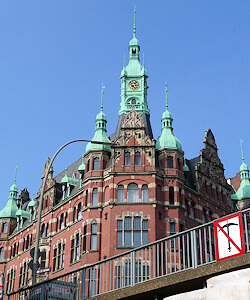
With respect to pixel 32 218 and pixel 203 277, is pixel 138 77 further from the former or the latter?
pixel 203 277

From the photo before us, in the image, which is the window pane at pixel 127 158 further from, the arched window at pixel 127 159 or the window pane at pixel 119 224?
the window pane at pixel 119 224

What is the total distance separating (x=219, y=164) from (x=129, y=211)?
15.6 metres

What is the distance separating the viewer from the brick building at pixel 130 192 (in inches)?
1719

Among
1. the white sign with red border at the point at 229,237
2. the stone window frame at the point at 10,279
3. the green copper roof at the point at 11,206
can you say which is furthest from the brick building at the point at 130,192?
the white sign with red border at the point at 229,237

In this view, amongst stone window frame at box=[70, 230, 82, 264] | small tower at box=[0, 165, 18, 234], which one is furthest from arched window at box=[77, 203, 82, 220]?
small tower at box=[0, 165, 18, 234]

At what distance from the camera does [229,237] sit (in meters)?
11.9

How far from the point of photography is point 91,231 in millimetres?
44750

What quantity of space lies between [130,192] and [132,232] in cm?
378

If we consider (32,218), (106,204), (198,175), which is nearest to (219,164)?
(198,175)

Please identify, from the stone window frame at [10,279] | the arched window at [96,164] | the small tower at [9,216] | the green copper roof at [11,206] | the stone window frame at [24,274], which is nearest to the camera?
the arched window at [96,164]

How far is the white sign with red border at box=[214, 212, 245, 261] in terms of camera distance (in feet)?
38.4

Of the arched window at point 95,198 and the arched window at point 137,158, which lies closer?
the arched window at point 95,198

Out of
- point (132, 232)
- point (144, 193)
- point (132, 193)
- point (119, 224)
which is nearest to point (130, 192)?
point (132, 193)

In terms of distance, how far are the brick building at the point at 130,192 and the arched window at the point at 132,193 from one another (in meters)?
0.05
